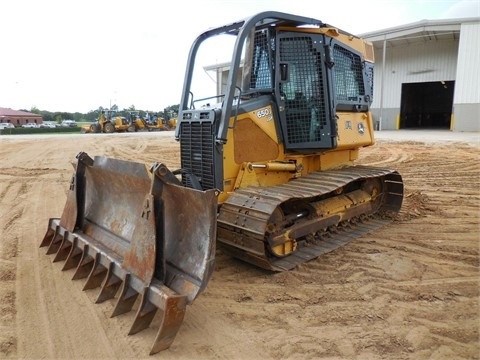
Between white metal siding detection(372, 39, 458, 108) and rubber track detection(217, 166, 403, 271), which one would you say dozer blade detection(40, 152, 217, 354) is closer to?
rubber track detection(217, 166, 403, 271)

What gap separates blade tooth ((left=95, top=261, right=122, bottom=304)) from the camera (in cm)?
342

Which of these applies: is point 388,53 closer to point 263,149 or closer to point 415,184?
point 415,184

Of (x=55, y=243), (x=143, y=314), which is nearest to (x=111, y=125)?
(x=55, y=243)

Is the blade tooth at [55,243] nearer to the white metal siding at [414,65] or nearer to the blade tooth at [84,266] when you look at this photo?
the blade tooth at [84,266]

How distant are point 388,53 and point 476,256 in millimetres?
27065

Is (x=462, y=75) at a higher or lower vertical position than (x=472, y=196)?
higher

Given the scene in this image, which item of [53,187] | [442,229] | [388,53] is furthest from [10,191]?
[388,53]

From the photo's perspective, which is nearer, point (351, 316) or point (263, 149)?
point (351, 316)

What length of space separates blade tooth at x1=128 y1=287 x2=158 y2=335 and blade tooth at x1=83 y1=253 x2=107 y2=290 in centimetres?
86

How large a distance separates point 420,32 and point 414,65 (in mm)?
3180

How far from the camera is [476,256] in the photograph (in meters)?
4.56

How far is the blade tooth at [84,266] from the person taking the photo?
3.83 meters

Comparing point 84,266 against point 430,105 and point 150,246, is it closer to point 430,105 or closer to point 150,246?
point 150,246

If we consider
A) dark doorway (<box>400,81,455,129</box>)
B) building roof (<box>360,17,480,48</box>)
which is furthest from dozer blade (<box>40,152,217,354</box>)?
dark doorway (<box>400,81,455,129</box>)
